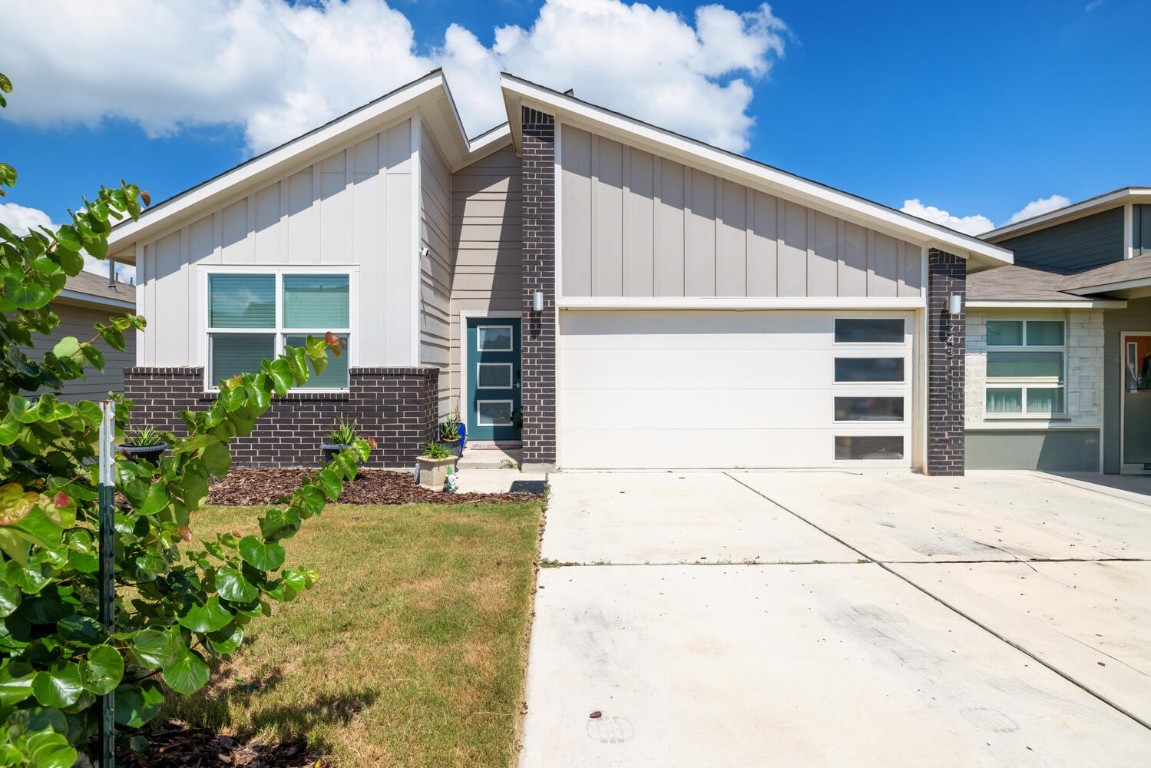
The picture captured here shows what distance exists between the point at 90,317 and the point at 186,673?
47.0 feet

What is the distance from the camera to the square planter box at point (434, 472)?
7.38 metres

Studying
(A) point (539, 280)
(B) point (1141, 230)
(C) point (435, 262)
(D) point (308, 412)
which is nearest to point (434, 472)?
(D) point (308, 412)

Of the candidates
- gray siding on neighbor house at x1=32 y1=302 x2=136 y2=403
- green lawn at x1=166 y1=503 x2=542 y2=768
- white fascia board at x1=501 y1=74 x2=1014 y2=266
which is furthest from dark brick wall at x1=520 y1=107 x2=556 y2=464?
gray siding on neighbor house at x1=32 y1=302 x2=136 y2=403

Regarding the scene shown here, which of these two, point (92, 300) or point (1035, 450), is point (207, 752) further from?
point (92, 300)

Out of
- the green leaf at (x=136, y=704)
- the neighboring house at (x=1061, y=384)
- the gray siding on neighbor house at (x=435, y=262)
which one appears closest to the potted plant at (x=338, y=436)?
the gray siding on neighbor house at (x=435, y=262)

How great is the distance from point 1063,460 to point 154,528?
11662 millimetres

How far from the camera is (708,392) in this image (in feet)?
28.3

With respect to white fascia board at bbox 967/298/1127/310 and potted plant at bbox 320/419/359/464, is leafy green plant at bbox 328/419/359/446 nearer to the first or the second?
potted plant at bbox 320/419/359/464

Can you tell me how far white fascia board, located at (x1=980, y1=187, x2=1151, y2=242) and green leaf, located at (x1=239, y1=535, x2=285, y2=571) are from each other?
1336cm

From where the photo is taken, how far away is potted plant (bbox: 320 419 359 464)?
7.54 meters

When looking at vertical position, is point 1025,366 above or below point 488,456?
above

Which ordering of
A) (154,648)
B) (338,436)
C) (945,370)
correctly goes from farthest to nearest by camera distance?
(945,370), (338,436), (154,648)

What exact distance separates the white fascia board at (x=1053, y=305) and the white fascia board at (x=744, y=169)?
936mm

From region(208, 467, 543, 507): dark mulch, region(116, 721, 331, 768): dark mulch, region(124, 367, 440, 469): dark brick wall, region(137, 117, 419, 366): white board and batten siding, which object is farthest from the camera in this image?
region(137, 117, 419, 366): white board and batten siding
